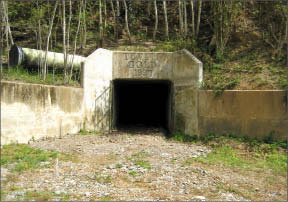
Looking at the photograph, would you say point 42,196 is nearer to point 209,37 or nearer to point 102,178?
point 102,178

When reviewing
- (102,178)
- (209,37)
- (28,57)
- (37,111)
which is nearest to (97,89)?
(28,57)

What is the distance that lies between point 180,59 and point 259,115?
137 inches

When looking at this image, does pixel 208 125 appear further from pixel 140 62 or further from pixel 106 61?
pixel 106 61

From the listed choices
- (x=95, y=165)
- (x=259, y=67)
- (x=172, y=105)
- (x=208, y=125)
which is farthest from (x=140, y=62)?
(x=95, y=165)

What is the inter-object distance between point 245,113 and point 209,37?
585 centimetres

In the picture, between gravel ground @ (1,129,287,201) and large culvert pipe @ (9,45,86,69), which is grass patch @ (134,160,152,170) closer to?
gravel ground @ (1,129,287,201)

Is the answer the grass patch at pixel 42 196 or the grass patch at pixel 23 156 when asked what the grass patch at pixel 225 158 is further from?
the grass patch at pixel 23 156

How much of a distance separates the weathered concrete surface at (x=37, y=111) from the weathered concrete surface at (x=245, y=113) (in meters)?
4.45

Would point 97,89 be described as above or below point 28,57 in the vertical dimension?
below

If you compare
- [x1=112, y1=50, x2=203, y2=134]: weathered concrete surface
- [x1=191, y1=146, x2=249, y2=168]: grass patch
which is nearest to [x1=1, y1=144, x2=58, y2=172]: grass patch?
[x1=191, y1=146, x2=249, y2=168]: grass patch

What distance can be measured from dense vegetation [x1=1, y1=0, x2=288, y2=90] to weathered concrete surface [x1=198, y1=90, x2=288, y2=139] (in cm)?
47

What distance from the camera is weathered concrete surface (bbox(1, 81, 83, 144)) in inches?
250

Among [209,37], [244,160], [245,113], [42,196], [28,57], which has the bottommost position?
[244,160]

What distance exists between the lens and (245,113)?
8.25m
